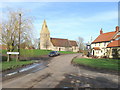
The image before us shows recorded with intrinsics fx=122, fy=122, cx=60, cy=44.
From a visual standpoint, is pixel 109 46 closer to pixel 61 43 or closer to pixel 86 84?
pixel 86 84

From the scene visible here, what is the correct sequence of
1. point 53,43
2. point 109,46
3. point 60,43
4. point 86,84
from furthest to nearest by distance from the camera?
point 60,43 < point 53,43 < point 109,46 < point 86,84

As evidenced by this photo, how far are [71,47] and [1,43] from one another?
61.7 metres

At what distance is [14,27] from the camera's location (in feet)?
72.4

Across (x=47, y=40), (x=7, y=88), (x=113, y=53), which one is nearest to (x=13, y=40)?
(x=7, y=88)

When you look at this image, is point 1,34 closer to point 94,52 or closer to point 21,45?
point 21,45

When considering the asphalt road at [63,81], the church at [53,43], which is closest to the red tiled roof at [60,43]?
the church at [53,43]

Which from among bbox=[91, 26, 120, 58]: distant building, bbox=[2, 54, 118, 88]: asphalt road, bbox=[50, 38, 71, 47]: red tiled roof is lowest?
bbox=[2, 54, 118, 88]: asphalt road

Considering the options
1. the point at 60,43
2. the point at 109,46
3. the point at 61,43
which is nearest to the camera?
the point at 109,46

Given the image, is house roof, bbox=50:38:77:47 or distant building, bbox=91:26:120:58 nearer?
distant building, bbox=91:26:120:58

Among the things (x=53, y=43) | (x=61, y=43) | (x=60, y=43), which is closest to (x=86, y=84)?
(x=53, y=43)

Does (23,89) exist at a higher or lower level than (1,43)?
lower

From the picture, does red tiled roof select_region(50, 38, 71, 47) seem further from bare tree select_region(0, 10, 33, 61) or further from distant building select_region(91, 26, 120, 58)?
bare tree select_region(0, 10, 33, 61)

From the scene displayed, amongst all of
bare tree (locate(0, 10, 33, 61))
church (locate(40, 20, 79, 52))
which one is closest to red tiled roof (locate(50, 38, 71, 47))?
church (locate(40, 20, 79, 52))

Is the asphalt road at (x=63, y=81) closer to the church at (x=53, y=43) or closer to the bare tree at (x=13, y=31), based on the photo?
the bare tree at (x=13, y=31)
